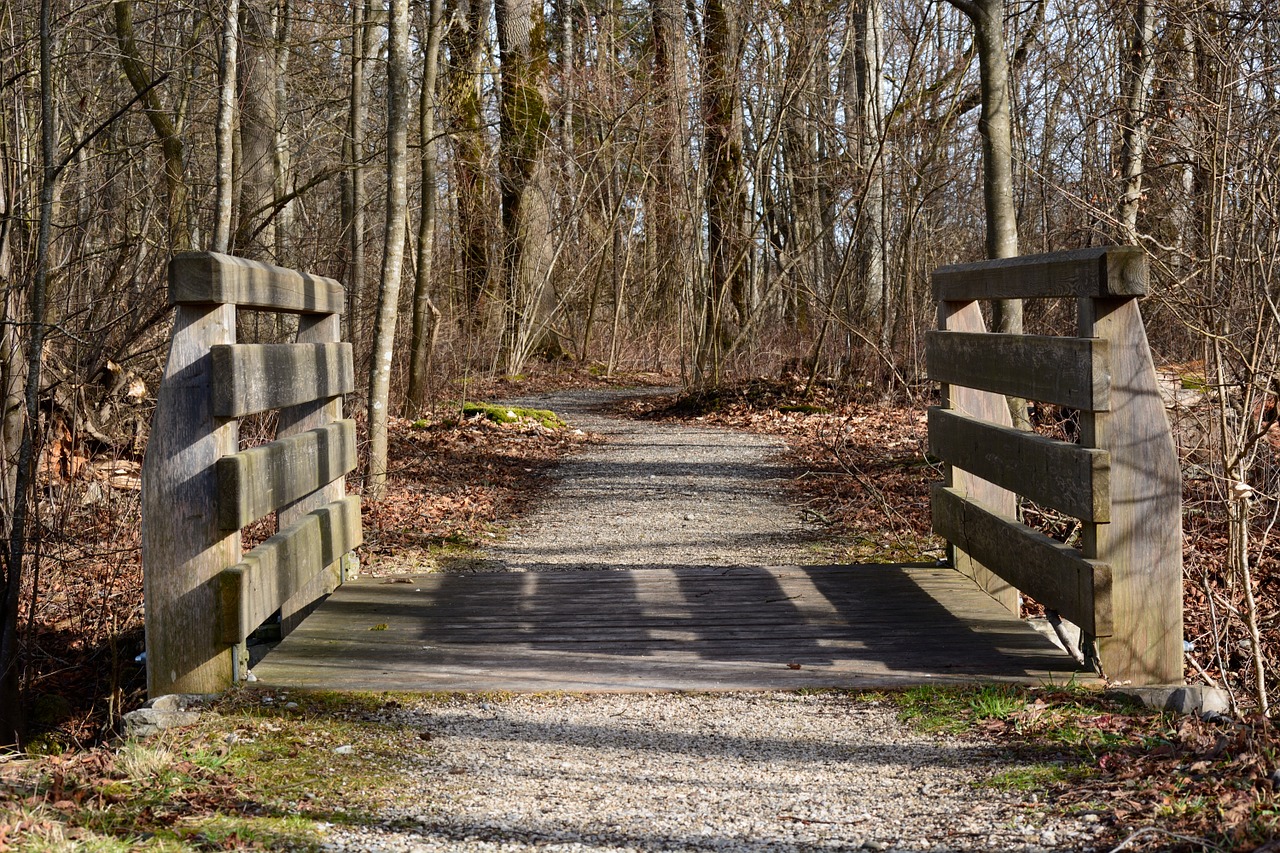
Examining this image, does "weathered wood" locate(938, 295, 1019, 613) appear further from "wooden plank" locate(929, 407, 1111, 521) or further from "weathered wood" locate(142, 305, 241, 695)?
"weathered wood" locate(142, 305, 241, 695)

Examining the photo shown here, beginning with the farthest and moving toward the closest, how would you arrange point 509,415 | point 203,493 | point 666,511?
point 509,415 < point 666,511 < point 203,493

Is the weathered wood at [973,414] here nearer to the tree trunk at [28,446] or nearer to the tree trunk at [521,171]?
the tree trunk at [28,446]

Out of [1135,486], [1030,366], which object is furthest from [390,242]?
[1135,486]

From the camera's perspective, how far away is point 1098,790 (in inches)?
135

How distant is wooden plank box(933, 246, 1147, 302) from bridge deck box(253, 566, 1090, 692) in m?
1.43

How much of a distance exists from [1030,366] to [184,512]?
3.28m

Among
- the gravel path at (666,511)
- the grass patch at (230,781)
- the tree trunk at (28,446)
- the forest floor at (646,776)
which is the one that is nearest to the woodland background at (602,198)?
the tree trunk at (28,446)

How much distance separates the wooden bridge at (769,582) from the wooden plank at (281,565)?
0.01 metres

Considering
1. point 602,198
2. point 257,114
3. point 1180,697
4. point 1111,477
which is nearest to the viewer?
point 1180,697

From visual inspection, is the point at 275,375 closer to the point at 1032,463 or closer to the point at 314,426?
the point at 314,426

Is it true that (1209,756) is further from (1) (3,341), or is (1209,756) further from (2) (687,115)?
(2) (687,115)

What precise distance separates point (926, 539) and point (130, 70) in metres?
10.2

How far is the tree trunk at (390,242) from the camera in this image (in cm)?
1008

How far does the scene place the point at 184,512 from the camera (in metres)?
4.37
